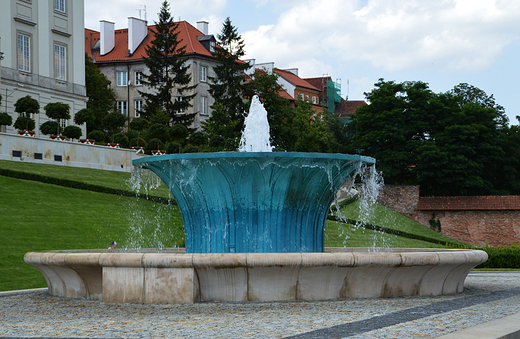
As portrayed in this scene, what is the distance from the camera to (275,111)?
58875mm

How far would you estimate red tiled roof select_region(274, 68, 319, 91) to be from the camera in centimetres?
8056

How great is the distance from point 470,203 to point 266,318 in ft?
124

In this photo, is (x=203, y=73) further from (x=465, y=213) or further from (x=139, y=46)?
(x=465, y=213)

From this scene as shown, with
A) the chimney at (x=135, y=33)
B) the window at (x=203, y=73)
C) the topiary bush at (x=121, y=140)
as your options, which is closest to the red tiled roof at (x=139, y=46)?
the chimney at (x=135, y=33)

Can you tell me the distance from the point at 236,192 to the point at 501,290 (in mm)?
5221

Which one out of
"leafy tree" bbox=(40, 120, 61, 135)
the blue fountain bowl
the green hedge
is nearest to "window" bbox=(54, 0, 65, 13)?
"leafy tree" bbox=(40, 120, 61, 135)

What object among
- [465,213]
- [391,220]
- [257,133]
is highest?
[257,133]

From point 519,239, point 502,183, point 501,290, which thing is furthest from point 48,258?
point 502,183

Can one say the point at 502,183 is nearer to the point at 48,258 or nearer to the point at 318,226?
the point at 318,226

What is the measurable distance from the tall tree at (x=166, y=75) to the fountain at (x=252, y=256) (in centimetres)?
4458

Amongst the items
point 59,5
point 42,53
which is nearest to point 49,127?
point 42,53

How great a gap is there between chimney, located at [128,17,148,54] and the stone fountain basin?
55868 mm

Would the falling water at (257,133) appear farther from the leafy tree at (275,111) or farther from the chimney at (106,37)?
the chimney at (106,37)

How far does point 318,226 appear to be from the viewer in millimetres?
11141
